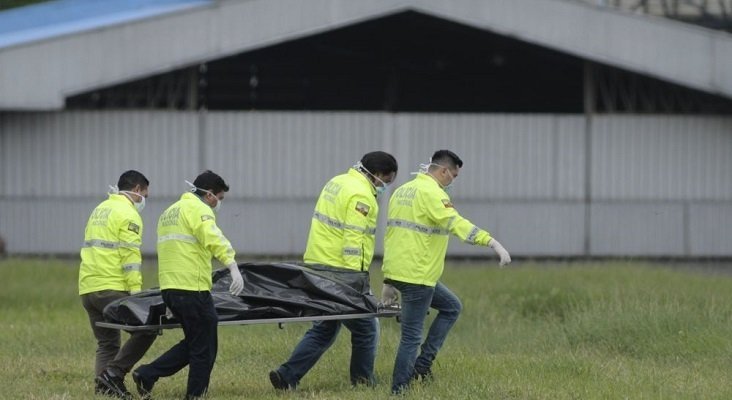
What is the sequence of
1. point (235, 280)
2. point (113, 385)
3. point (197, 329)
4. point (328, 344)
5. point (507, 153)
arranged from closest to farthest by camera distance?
point (235, 280) < point (197, 329) < point (113, 385) < point (328, 344) < point (507, 153)

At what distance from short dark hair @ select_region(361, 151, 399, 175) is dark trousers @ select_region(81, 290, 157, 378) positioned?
233 centimetres

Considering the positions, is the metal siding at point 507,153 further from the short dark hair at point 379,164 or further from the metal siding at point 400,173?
the short dark hair at point 379,164

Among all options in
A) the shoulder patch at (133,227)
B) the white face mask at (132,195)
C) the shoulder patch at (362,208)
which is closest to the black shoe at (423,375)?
the shoulder patch at (362,208)

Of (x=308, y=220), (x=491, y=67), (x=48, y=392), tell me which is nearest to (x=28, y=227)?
(x=308, y=220)

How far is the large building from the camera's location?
1053 inches

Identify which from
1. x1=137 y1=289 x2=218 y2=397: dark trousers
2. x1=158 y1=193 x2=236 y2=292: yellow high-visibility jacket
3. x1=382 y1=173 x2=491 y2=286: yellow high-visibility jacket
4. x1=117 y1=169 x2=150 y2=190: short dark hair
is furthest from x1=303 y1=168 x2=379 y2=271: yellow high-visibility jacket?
x1=117 y1=169 x2=150 y2=190: short dark hair

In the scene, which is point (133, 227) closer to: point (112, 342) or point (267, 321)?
point (112, 342)

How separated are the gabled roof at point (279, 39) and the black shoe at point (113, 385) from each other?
14.7m

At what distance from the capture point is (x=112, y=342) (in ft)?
41.7

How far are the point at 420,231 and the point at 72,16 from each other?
21189 millimetres

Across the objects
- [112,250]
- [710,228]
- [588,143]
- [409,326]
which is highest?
[588,143]

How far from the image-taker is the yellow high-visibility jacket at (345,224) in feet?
39.9

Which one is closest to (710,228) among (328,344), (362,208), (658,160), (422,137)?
(658,160)

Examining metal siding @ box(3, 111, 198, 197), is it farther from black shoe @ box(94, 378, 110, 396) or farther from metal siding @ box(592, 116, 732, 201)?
black shoe @ box(94, 378, 110, 396)
